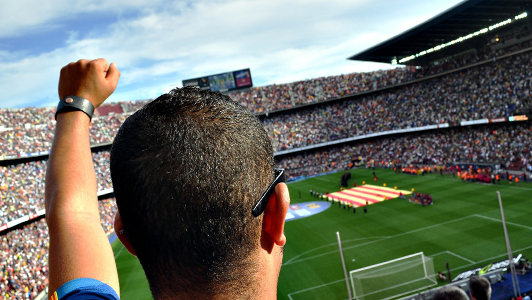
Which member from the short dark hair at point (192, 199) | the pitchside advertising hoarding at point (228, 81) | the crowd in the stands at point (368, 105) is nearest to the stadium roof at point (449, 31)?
the crowd in the stands at point (368, 105)

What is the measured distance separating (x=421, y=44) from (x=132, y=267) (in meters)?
48.1

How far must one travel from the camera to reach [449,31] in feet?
149

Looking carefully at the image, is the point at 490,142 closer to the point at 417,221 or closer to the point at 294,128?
the point at 417,221

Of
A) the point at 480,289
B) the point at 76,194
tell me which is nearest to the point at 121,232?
the point at 76,194

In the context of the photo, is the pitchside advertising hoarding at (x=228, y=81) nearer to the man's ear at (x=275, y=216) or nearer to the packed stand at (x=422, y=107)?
the packed stand at (x=422, y=107)

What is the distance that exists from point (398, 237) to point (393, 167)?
2733cm

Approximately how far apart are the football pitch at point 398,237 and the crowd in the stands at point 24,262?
5.69m

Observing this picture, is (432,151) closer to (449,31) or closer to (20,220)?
(449,31)

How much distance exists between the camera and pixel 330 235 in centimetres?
2733

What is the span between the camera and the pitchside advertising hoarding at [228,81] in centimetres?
6781

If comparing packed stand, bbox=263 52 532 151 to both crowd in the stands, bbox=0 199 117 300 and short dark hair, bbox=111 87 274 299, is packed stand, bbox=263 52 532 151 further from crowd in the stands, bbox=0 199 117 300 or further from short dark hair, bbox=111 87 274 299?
short dark hair, bbox=111 87 274 299

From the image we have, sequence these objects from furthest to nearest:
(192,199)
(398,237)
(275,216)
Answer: (398,237) → (275,216) → (192,199)

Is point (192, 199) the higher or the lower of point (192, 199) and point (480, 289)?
the higher

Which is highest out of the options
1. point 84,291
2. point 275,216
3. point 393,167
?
point 275,216
